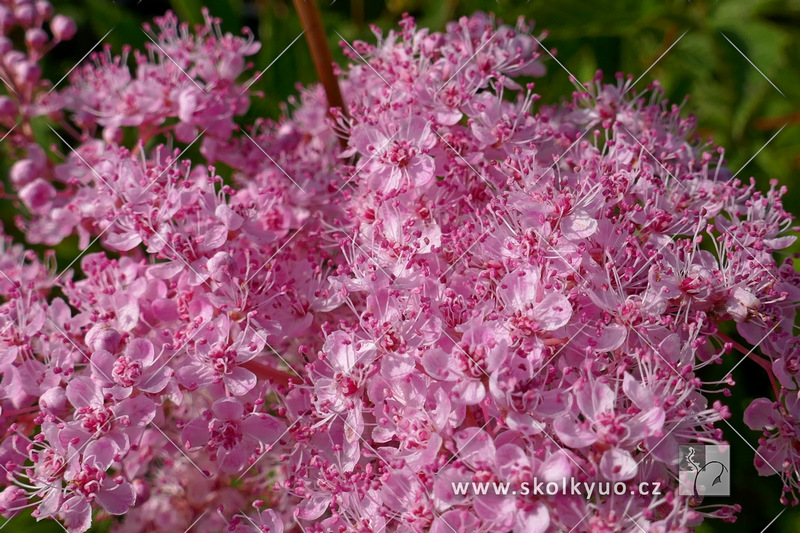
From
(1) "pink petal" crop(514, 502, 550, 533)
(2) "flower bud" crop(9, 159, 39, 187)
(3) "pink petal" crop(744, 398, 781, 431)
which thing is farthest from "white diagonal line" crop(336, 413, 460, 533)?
(2) "flower bud" crop(9, 159, 39, 187)

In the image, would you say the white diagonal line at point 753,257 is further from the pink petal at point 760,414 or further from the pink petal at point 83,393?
the pink petal at point 83,393

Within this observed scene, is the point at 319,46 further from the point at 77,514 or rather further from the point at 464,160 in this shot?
the point at 77,514

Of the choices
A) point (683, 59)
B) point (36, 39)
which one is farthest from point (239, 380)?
point (683, 59)

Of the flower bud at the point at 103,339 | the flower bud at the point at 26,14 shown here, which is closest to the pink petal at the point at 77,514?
the flower bud at the point at 103,339

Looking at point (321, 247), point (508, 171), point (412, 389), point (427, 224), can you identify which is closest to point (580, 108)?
point (508, 171)

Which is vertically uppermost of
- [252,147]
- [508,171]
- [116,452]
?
[508,171]

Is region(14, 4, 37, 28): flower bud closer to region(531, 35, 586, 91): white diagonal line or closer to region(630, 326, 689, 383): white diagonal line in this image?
region(531, 35, 586, 91): white diagonal line

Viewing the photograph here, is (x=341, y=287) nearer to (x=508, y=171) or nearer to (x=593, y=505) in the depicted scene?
(x=508, y=171)

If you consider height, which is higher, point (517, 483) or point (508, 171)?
point (508, 171)
